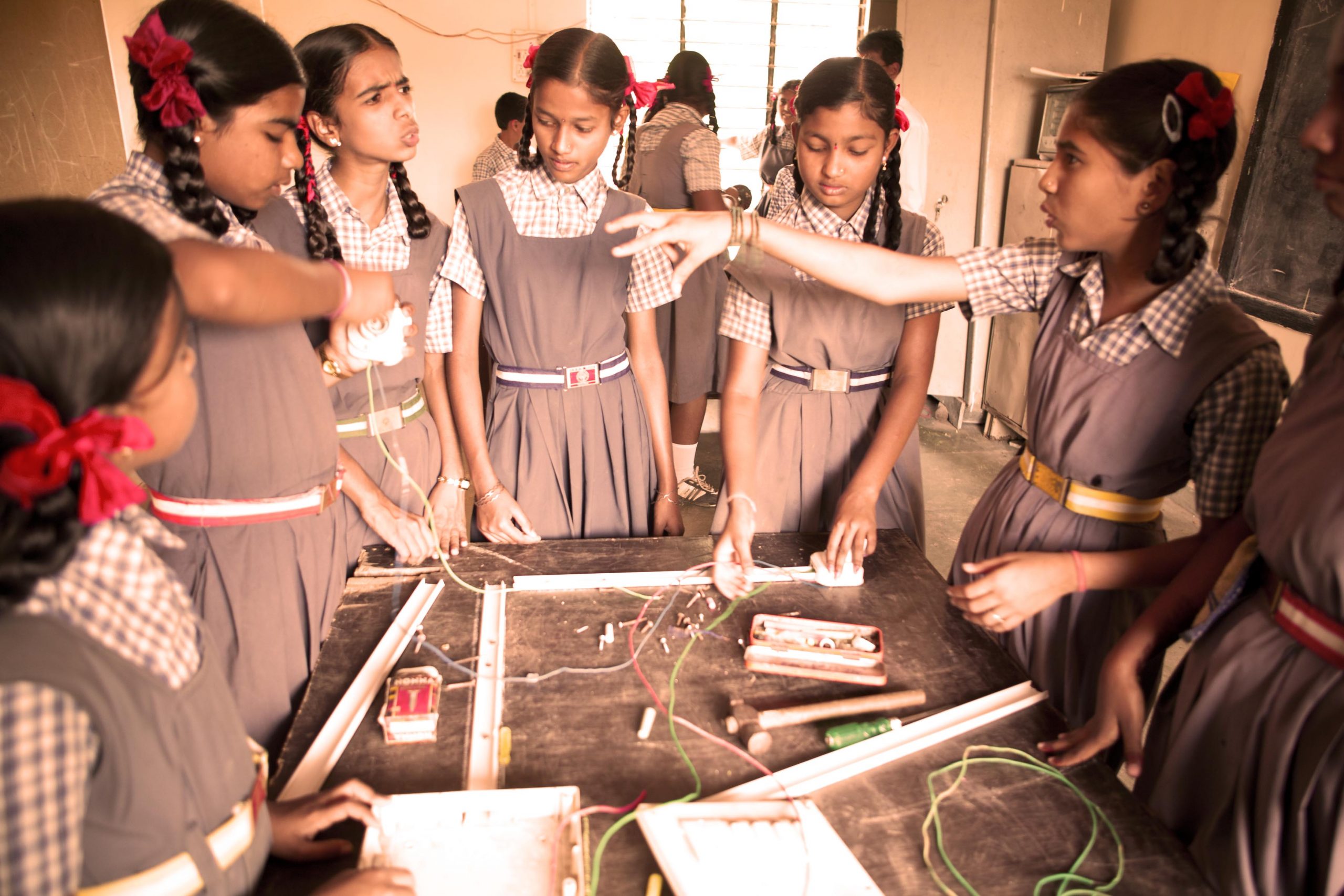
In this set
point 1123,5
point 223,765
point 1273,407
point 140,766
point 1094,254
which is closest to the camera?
point 140,766

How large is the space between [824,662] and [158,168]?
1283 mm

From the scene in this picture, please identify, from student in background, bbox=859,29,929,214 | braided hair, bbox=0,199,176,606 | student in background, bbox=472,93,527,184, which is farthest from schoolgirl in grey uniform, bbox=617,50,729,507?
braided hair, bbox=0,199,176,606

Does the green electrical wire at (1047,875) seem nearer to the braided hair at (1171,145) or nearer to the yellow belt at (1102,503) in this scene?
the yellow belt at (1102,503)

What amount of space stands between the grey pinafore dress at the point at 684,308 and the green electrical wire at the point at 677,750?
8.68 ft

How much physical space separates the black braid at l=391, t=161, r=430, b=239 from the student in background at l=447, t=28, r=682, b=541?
68 millimetres

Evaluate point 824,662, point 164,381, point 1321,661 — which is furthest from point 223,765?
point 1321,661

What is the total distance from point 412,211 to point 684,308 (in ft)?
7.31

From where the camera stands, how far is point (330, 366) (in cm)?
168

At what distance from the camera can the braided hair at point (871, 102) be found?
1.79m

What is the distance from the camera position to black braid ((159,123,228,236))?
131 cm

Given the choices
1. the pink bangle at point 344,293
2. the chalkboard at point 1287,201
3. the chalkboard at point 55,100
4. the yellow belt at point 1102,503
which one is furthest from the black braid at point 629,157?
the chalkboard at point 55,100

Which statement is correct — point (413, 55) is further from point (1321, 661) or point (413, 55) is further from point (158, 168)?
point (1321, 661)

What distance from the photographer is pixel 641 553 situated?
5.44 feet

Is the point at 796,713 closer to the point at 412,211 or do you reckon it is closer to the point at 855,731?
the point at 855,731
